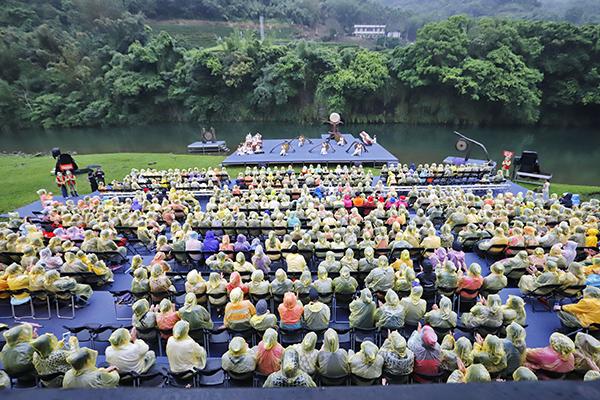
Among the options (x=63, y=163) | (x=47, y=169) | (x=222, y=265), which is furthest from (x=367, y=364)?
(x=47, y=169)

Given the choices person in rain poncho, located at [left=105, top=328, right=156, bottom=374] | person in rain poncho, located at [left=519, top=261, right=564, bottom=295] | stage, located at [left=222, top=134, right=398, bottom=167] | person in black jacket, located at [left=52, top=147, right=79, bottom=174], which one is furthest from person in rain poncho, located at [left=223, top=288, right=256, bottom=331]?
stage, located at [left=222, top=134, right=398, bottom=167]

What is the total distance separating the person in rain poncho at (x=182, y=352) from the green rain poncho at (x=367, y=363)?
5.96ft

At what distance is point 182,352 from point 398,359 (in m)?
2.47

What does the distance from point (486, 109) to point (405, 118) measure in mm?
7963

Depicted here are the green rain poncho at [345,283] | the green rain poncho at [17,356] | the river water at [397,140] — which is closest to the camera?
the green rain poncho at [17,356]

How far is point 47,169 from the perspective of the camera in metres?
18.2

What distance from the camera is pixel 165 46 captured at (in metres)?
40.4

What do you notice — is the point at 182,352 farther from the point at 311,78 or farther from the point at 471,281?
the point at 311,78

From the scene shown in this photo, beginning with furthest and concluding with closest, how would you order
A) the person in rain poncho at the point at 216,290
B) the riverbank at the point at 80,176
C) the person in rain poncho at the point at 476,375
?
the riverbank at the point at 80,176
the person in rain poncho at the point at 216,290
the person in rain poncho at the point at 476,375

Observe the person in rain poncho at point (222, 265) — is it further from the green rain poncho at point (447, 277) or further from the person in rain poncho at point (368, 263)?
the green rain poncho at point (447, 277)

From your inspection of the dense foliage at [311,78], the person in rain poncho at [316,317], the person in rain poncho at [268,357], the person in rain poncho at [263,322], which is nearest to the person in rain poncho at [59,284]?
the person in rain poncho at [263,322]

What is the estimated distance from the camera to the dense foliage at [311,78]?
33.8 meters

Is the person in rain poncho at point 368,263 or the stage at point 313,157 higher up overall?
the stage at point 313,157

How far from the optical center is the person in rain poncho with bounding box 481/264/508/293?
220 inches
